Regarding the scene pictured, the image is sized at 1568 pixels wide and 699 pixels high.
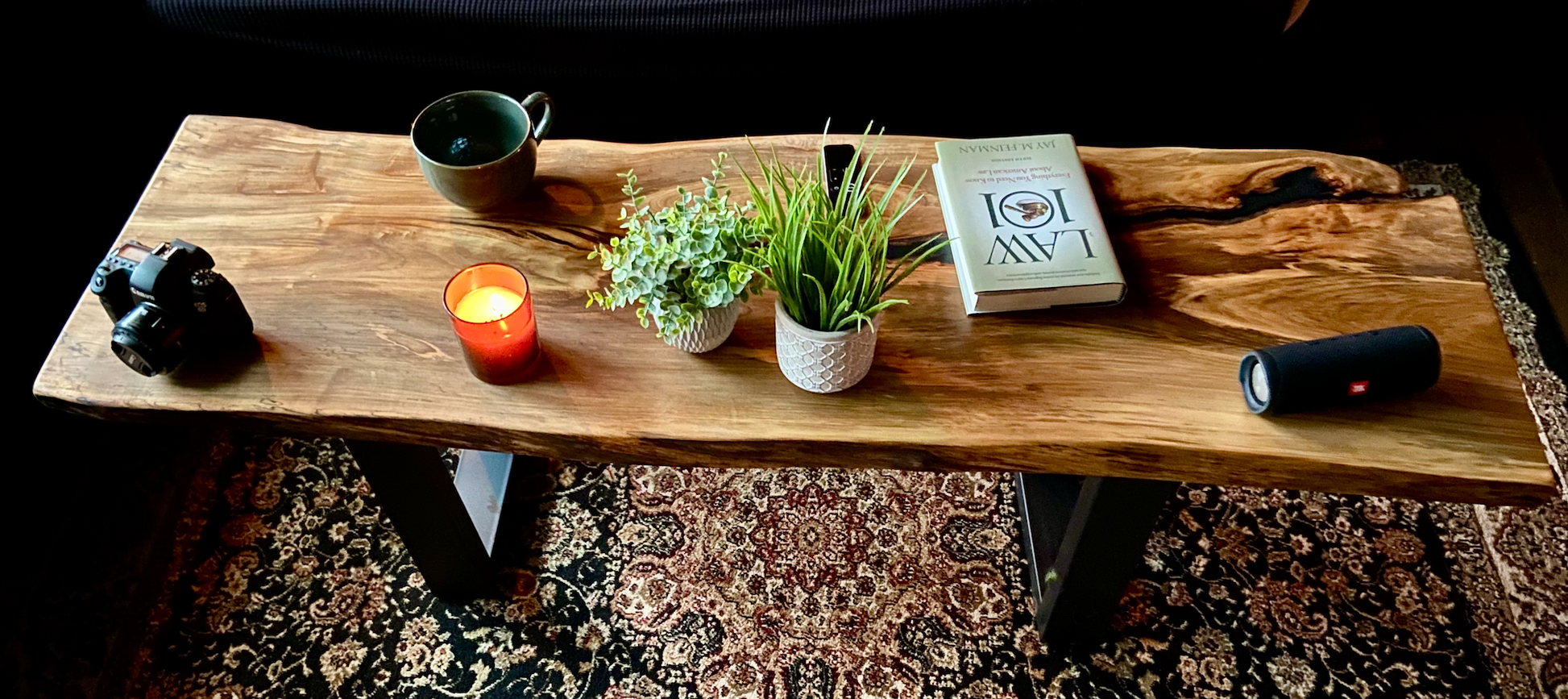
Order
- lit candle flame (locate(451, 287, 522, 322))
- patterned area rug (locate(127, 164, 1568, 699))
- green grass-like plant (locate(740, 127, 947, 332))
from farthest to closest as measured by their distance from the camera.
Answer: patterned area rug (locate(127, 164, 1568, 699)), lit candle flame (locate(451, 287, 522, 322)), green grass-like plant (locate(740, 127, 947, 332))

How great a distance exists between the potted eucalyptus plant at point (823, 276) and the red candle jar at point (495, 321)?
22 cm

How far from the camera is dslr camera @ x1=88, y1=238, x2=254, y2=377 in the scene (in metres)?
0.90

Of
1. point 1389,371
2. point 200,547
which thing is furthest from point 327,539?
point 1389,371

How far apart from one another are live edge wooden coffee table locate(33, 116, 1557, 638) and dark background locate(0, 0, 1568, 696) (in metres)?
0.30

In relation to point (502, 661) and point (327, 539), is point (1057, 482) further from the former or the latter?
point (327, 539)

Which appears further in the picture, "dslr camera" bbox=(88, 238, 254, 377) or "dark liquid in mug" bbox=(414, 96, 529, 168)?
"dark liquid in mug" bbox=(414, 96, 529, 168)

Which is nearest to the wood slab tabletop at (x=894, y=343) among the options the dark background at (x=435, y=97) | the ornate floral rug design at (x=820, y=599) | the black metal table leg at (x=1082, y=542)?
the black metal table leg at (x=1082, y=542)

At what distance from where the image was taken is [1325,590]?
52.4 inches

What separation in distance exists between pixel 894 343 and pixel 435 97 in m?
0.91

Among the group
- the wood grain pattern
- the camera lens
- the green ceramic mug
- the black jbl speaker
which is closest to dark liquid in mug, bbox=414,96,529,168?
the green ceramic mug

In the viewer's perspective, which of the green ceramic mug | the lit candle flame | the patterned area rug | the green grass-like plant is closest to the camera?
the green grass-like plant

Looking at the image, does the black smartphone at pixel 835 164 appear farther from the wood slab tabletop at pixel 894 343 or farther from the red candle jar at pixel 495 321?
the red candle jar at pixel 495 321

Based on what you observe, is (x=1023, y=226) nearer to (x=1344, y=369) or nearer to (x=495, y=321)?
(x=1344, y=369)

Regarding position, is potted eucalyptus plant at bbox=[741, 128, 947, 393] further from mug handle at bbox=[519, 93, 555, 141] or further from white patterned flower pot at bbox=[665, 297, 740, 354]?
mug handle at bbox=[519, 93, 555, 141]
